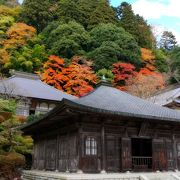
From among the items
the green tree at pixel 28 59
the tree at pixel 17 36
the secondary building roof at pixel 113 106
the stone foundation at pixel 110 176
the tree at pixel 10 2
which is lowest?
the stone foundation at pixel 110 176

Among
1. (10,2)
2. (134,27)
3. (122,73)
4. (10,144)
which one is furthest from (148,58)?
(10,144)

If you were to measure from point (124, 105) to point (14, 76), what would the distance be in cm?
2072

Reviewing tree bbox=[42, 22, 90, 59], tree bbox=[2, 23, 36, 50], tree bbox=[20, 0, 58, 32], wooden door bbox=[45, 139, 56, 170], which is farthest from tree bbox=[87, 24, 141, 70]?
wooden door bbox=[45, 139, 56, 170]

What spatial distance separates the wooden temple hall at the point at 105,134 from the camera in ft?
51.1

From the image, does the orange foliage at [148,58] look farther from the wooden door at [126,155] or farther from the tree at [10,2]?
the wooden door at [126,155]

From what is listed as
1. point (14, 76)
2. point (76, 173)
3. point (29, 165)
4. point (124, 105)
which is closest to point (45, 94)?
point (14, 76)

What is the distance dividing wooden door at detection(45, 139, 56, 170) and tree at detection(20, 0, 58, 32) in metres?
37.8

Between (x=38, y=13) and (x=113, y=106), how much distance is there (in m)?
41.3

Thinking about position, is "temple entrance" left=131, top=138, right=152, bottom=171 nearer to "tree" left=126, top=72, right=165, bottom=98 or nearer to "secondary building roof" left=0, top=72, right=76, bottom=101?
"secondary building roof" left=0, top=72, right=76, bottom=101

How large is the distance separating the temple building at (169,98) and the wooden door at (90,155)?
72.4ft

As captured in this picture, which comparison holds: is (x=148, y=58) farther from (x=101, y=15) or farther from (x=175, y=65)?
(x=101, y=15)

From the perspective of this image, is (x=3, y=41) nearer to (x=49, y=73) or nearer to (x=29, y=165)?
(x=49, y=73)

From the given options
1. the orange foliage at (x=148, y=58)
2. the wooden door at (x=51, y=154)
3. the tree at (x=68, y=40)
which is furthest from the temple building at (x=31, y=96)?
the orange foliage at (x=148, y=58)

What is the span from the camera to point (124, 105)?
17.8m
